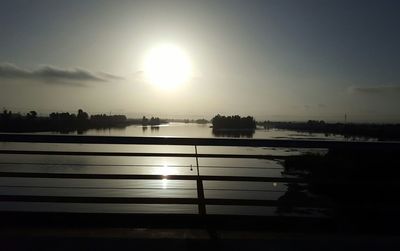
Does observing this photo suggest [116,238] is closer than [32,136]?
Yes

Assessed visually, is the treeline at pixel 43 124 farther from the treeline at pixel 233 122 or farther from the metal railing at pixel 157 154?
the treeline at pixel 233 122

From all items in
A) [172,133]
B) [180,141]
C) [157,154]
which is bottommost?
[172,133]

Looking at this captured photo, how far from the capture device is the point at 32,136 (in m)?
3.81

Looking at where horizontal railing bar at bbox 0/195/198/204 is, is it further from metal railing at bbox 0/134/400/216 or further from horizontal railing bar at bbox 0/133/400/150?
horizontal railing bar at bbox 0/133/400/150

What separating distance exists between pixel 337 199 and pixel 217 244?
25446mm

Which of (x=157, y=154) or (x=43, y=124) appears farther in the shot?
(x=43, y=124)

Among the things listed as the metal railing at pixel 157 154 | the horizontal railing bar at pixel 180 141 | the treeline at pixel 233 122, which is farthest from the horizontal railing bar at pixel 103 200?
the treeline at pixel 233 122

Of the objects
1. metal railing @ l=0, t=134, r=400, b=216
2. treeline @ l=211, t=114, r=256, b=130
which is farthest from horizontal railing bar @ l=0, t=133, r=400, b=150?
treeline @ l=211, t=114, r=256, b=130

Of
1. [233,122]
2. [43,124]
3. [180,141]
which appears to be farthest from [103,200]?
[233,122]

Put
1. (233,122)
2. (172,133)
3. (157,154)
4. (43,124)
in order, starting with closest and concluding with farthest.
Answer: (157,154)
(43,124)
(172,133)
(233,122)

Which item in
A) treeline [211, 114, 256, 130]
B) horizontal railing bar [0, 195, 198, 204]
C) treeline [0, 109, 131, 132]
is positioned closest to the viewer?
horizontal railing bar [0, 195, 198, 204]

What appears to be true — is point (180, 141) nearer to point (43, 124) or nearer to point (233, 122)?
point (43, 124)

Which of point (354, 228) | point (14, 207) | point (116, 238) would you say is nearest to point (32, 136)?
point (116, 238)

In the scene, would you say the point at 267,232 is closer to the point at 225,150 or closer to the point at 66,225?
the point at 66,225
